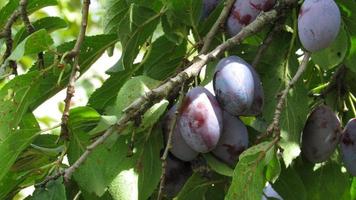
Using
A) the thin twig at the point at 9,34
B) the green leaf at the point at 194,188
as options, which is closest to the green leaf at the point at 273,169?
the green leaf at the point at 194,188

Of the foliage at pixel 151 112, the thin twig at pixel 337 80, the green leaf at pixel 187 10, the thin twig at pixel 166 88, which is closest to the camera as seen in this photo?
the thin twig at pixel 166 88

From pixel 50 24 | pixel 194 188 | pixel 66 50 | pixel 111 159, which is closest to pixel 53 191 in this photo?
pixel 111 159

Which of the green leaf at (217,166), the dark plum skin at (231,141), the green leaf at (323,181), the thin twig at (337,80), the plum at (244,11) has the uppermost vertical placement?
the plum at (244,11)

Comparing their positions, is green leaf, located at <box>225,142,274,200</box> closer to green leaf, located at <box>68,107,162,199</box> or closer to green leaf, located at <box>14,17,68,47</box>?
green leaf, located at <box>68,107,162,199</box>

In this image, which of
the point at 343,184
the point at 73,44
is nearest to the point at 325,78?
the point at 343,184

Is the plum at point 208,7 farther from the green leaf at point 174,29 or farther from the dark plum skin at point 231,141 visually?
the dark plum skin at point 231,141

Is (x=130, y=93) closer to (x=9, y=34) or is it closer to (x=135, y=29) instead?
(x=135, y=29)

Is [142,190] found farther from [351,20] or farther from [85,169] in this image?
[351,20]

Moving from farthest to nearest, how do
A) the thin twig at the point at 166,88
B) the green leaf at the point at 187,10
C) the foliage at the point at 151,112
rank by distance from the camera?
the green leaf at the point at 187,10 → the foliage at the point at 151,112 → the thin twig at the point at 166,88
